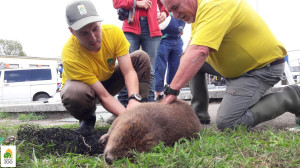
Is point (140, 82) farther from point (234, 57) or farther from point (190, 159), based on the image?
point (190, 159)

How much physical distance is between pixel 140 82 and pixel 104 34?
87cm

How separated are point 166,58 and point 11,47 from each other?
178ft

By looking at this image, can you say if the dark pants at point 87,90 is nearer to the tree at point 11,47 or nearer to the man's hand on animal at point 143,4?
the man's hand on animal at point 143,4

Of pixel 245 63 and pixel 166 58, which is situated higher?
pixel 245 63

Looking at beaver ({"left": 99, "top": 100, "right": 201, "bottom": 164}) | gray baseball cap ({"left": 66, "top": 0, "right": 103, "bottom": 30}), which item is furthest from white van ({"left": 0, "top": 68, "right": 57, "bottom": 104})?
beaver ({"left": 99, "top": 100, "right": 201, "bottom": 164})

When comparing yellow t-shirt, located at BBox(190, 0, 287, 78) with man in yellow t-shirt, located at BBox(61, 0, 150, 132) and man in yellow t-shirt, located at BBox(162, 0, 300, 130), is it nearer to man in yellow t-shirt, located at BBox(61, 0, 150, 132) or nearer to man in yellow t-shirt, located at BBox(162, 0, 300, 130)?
man in yellow t-shirt, located at BBox(162, 0, 300, 130)

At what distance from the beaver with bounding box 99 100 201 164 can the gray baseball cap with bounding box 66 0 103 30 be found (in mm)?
1158

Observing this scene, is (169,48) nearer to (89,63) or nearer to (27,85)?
(89,63)

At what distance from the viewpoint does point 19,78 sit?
58.5 ft

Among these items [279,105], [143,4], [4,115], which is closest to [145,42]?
[143,4]

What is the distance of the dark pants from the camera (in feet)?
11.1

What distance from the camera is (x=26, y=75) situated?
17.9m

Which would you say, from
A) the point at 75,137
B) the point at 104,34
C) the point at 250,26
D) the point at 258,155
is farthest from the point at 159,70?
the point at 258,155

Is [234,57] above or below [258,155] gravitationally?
above
